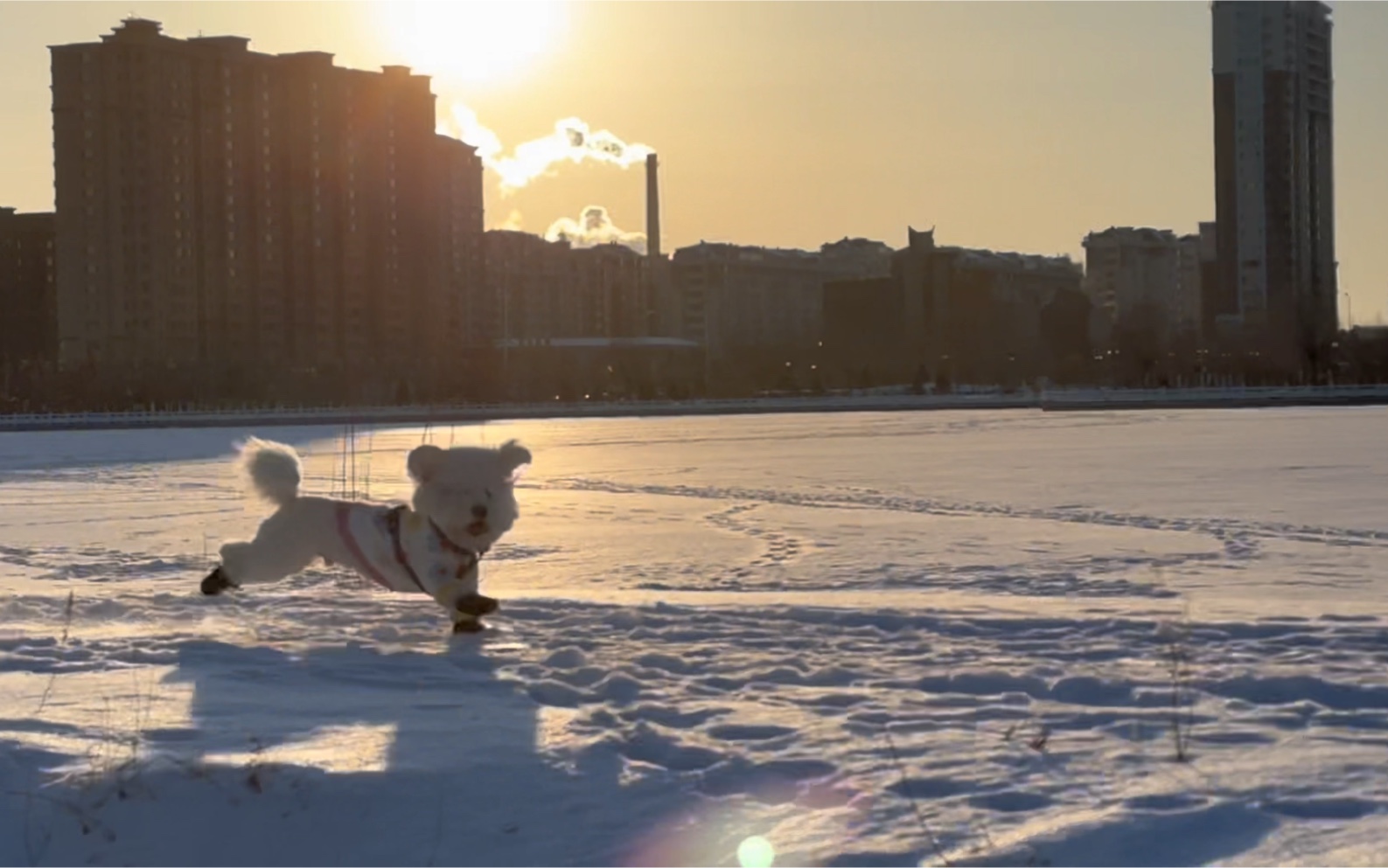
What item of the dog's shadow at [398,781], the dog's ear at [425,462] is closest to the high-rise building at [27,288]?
the dog's ear at [425,462]

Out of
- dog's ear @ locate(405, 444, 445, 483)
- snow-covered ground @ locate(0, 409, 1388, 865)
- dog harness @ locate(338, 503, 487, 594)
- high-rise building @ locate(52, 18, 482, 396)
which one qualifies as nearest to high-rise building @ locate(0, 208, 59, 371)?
high-rise building @ locate(52, 18, 482, 396)

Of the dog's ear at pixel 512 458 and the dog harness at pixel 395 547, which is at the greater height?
the dog's ear at pixel 512 458

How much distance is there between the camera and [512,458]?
6.70 m

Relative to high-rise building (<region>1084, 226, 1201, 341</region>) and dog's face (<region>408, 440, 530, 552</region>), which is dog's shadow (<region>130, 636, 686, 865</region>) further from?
high-rise building (<region>1084, 226, 1201, 341</region>)

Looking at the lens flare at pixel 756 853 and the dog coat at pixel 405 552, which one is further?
the dog coat at pixel 405 552

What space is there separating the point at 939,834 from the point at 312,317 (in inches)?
3544

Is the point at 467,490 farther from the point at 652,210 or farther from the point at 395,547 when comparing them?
the point at 652,210

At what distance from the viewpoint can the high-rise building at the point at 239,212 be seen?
82.9 meters

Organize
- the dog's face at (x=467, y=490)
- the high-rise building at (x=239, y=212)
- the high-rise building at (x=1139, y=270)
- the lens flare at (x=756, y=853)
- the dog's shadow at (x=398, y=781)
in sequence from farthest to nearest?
the high-rise building at (x=1139, y=270)
the high-rise building at (x=239, y=212)
the dog's face at (x=467, y=490)
the dog's shadow at (x=398, y=781)
the lens flare at (x=756, y=853)

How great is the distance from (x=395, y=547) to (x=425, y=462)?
449 mm

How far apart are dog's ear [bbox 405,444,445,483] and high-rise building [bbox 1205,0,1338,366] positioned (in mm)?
110813

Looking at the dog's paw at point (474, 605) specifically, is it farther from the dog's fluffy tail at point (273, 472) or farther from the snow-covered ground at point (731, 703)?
the dog's fluffy tail at point (273, 472)

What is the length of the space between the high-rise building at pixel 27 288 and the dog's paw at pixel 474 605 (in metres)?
95.4

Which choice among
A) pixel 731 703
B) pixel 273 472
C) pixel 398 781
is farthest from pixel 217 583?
pixel 398 781
